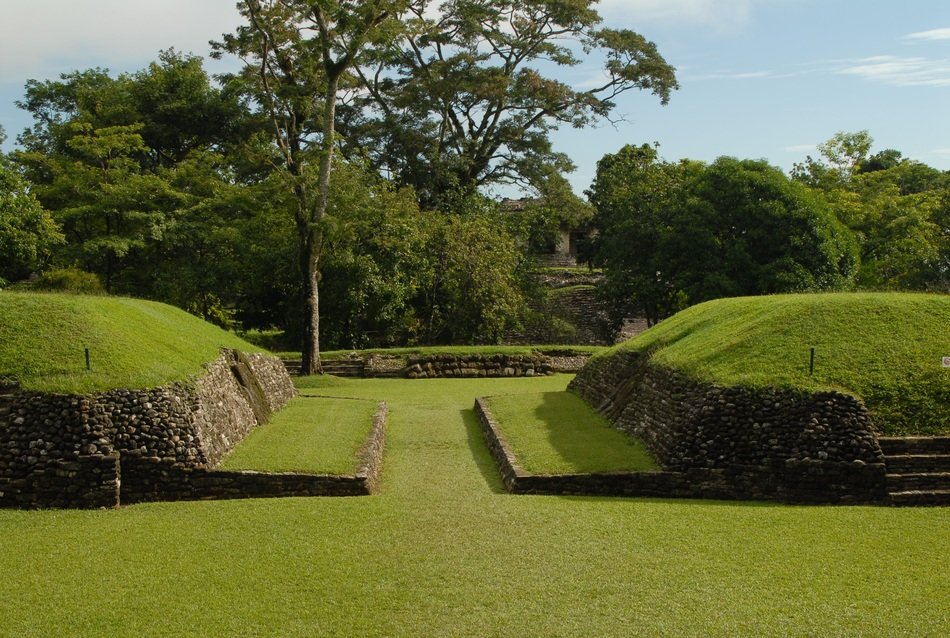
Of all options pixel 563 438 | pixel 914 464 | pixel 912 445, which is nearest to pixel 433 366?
pixel 563 438

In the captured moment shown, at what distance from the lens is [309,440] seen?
12.0m

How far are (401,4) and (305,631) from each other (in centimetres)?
1766

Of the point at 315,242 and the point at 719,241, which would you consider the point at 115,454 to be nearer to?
the point at 315,242

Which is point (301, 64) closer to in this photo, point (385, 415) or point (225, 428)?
point (385, 415)

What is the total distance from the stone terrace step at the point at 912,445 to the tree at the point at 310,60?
1397cm

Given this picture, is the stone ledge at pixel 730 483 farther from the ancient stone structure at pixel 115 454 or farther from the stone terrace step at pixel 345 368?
the stone terrace step at pixel 345 368

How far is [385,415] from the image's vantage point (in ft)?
50.8

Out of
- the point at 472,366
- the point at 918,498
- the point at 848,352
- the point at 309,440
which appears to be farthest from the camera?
the point at 472,366

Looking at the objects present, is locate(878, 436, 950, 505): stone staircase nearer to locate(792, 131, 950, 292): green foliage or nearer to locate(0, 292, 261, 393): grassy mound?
locate(0, 292, 261, 393): grassy mound

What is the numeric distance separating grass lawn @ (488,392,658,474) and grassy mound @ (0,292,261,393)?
16.1 ft

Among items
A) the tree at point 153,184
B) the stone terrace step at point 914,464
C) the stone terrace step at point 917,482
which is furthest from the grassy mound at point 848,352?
the tree at point 153,184

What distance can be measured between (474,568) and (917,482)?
5593 millimetres

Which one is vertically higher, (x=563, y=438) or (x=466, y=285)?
(x=466, y=285)

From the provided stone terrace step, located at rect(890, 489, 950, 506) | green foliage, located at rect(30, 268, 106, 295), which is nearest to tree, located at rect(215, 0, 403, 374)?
green foliage, located at rect(30, 268, 106, 295)
